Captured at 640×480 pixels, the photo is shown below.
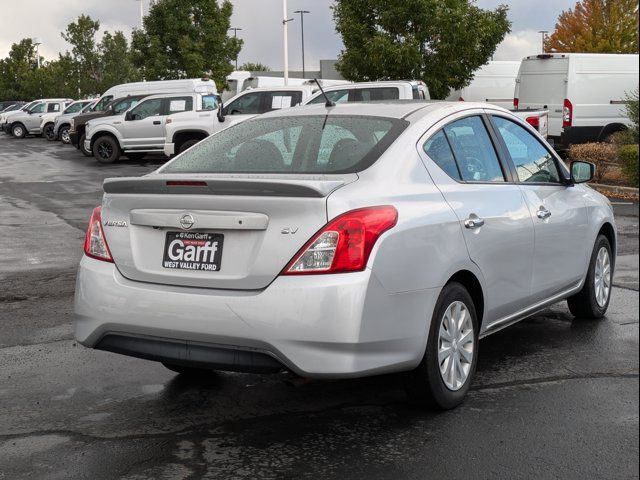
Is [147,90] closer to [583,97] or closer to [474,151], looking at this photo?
[583,97]

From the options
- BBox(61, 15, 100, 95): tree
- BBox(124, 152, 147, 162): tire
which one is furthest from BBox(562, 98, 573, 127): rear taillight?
BBox(61, 15, 100, 95): tree

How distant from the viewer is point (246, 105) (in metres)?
24.4

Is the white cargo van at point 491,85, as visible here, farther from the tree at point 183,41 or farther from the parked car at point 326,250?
the parked car at point 326,250

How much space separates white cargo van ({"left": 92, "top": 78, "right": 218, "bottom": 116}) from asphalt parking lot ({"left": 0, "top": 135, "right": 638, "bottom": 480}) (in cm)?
2512

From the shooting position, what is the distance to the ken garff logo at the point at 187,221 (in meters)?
4.39

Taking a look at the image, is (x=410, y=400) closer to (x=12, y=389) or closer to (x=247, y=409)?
(x=247, y=409)

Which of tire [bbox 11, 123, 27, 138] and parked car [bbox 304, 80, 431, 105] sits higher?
parked car [bbox 304, 80, 431, 105]

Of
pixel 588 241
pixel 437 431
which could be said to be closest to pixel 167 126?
pixel 588 241

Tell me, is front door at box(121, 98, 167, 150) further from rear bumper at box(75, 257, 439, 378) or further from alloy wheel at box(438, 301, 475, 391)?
rear bumper at box(75, 257, 439, 378)

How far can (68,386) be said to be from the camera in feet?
18.0

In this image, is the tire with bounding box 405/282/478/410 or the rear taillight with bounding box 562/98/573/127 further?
the rear taillight with bounding box 562/98/573/127

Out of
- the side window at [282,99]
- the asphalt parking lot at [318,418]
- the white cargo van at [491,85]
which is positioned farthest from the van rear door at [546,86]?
the asphalt parking lot at [318,418]

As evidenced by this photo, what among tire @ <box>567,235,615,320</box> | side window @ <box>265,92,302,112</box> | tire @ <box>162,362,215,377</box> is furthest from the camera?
side window @ <box>265,92,302,112</box>

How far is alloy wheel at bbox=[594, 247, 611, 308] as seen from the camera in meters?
6.75
